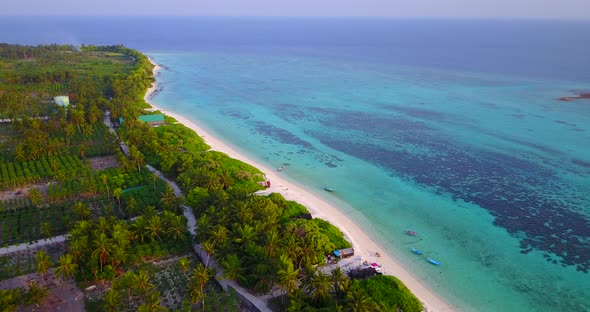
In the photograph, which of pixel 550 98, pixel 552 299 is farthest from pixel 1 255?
pixel 550 98

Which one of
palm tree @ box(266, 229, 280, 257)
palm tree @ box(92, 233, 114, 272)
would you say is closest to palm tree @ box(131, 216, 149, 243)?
palm tree @ box(92, 233, 114, 272)

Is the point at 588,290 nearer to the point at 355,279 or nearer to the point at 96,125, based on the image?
the point at 355,279

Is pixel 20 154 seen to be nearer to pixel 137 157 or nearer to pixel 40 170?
pixel 40 170

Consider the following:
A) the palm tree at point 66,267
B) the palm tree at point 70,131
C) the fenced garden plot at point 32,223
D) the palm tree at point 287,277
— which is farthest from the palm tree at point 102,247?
the palm tree at point 70,131

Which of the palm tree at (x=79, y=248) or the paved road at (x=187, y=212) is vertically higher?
the palm tree at (x=79, y=248)

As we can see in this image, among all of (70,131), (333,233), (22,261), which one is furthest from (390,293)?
(70,131)

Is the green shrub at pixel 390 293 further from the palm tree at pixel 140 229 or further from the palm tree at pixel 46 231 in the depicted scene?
the palm tree at pixel 46 231

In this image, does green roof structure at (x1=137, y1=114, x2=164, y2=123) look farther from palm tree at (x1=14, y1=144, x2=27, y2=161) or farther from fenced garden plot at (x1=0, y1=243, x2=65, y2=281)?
fenced garden plot at (x1=0, y1=243, x2=65, y2=281)
